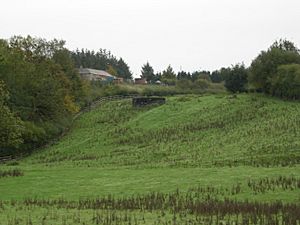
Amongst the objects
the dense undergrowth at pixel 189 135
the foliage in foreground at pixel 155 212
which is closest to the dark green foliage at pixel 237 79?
the dense undergrowth at pixel 189 135

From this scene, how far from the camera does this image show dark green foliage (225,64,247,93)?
10612cm

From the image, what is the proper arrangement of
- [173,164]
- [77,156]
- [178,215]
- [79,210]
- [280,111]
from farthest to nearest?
[280,111], [77,156], [173,164], [79,210], [178,215]

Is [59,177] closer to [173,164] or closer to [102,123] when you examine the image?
[173,164]

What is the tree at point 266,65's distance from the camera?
309ft

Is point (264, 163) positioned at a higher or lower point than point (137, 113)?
lower

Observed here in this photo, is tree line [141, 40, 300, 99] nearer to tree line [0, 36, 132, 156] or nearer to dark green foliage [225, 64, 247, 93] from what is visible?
dark green foliage [225, 64, 247, 93]

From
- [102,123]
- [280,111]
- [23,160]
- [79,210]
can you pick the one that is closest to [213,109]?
[280,111]

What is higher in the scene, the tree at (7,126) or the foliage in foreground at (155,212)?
the tree at (7,126)

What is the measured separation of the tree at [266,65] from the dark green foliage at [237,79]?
841 centimetres

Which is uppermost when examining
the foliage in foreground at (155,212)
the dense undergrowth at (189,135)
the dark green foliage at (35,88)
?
the dark green foliage at (35,88)

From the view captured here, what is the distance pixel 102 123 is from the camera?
8831 centimetres

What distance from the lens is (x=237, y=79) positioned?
108125mm

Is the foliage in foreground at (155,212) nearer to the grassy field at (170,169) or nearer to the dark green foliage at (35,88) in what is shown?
the grassy field at (170,169)

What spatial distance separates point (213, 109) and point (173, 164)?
122ft
